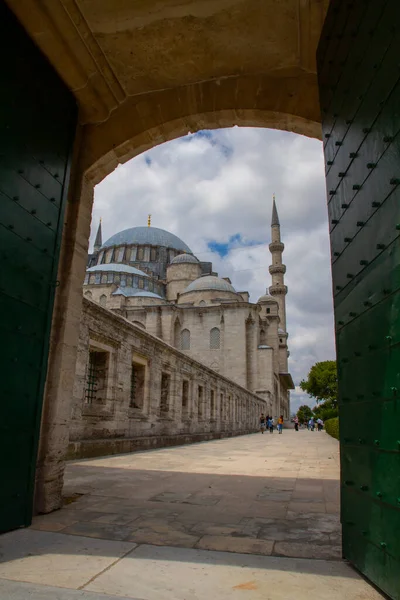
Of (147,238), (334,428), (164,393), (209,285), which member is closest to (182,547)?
(164,393)

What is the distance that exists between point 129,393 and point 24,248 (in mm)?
8076

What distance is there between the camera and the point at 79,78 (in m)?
3.99

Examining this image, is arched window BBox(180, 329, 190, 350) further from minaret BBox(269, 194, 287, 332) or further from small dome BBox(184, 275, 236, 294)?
minaret BBox(269, 194, 287, 332)

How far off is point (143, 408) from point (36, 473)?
27.4ft

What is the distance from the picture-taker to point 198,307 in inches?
1688

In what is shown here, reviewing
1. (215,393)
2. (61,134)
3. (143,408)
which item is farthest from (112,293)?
(61,134)

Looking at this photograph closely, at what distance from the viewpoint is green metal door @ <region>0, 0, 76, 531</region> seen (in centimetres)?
306

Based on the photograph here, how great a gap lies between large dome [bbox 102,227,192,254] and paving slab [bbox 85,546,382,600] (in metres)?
58.7

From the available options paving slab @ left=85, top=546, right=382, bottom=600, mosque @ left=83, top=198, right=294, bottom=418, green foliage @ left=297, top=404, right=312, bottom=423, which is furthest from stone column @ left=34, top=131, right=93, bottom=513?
green foliage @ left=297, top=404, right=312, bottom=423

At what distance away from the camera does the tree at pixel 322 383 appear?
5094cm

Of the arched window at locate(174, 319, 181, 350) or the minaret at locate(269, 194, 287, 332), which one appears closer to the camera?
the arched window at locate(174, 319, 181, 350)

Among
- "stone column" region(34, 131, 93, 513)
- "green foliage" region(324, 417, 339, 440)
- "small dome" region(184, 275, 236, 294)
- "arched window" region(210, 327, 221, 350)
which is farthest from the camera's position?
"small dome" region(184, 275, 236, 294)

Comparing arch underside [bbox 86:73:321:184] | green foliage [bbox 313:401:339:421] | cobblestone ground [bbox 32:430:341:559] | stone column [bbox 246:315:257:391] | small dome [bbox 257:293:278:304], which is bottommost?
cobblestone ground [bbox 32:430:341:559]

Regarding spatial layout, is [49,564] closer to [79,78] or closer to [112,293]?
[79,78]
